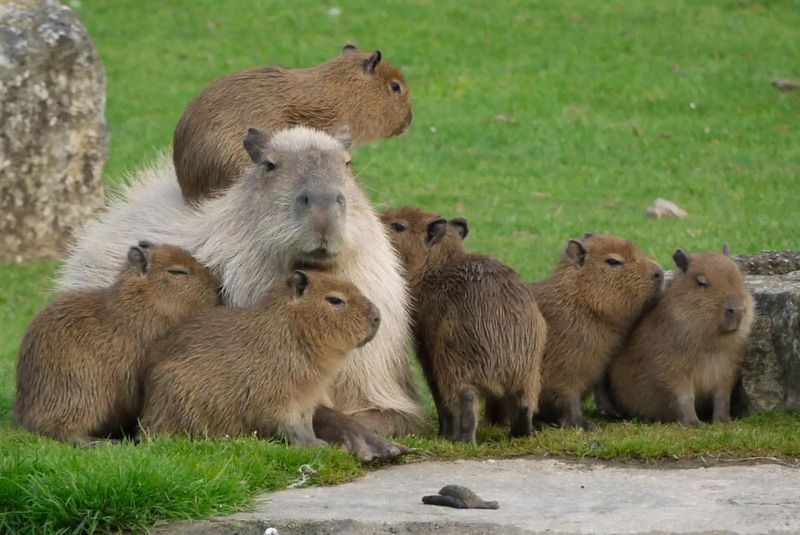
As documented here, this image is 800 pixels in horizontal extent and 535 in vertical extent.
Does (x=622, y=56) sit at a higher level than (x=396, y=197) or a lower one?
higher

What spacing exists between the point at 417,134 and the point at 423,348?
9569mm

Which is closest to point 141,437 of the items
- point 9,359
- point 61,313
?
point 61,313

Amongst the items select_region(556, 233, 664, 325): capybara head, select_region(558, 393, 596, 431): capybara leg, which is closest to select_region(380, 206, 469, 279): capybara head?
select_region(556, 233, 664, 325): capybara head

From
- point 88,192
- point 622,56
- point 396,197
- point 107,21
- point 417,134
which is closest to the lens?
point 88,192

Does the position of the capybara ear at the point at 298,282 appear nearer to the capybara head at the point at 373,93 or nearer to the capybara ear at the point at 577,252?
the capybara ear at the point at 577,252

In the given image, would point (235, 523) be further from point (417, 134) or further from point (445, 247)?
point (417, 134)

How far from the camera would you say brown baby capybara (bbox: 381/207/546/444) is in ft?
22.7

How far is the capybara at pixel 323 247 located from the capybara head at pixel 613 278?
0.88 m

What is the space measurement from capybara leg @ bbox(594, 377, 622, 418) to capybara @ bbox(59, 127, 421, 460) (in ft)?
3.36

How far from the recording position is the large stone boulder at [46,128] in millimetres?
12188

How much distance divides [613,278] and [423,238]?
956mm

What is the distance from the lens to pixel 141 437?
6.59 metres

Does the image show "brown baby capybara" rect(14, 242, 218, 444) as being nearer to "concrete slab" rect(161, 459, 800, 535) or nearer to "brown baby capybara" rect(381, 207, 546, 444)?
"brown baby capybara" rect(381, 207, 546, 444)

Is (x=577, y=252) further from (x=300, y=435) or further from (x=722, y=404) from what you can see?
(x=300, y=435)
